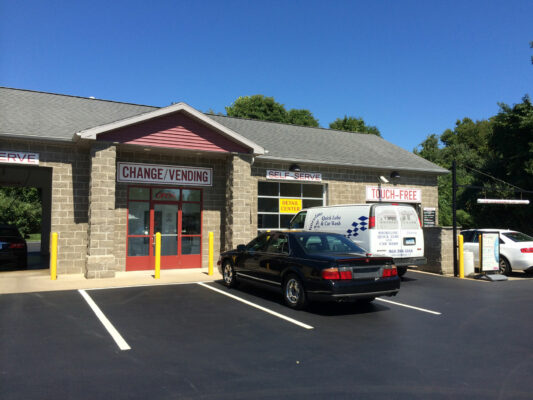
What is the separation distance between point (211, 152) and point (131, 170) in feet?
8.65

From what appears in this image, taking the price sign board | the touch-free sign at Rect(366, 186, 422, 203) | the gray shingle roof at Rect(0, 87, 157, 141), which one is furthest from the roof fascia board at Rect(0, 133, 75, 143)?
the price sign board

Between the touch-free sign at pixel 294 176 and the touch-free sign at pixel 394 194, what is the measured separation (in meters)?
2.70

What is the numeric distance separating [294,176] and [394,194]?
524 centimetres

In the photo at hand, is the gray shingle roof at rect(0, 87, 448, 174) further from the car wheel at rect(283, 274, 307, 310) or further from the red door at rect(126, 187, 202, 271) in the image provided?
the car wheel at rect(283, 274, 307, 310)

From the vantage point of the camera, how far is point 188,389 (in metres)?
4.38

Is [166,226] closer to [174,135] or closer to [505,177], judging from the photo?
[174,135]

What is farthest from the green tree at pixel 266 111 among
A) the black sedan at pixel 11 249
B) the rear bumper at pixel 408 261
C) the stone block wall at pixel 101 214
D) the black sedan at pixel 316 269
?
the black sedan at pixel 316 269

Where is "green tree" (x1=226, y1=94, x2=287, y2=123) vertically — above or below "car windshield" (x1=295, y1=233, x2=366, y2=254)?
above

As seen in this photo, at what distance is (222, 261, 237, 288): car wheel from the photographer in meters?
10.4

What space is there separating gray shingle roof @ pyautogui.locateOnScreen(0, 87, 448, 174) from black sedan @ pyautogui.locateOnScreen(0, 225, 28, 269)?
3986mm

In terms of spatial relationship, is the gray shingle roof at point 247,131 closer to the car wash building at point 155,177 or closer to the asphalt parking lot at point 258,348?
the car wash building at point 155,177

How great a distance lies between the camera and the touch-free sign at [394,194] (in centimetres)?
1839

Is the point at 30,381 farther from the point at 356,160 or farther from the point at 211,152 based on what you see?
the point at 356,160

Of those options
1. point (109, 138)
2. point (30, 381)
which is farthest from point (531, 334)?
point (109, 138)
